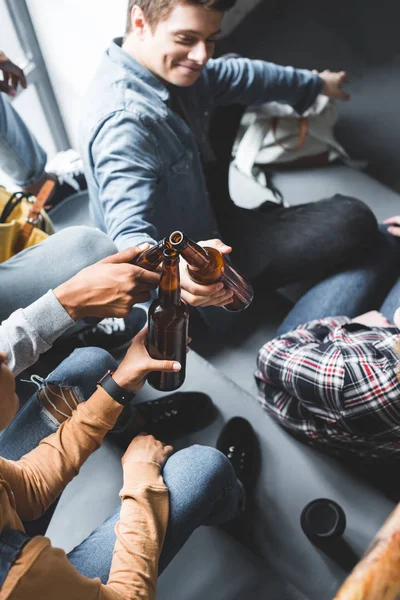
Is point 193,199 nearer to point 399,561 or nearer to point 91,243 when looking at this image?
point 91,243

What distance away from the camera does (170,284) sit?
914mm

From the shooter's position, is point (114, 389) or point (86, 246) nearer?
point (114, 389)

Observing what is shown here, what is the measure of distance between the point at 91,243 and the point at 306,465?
83 cm

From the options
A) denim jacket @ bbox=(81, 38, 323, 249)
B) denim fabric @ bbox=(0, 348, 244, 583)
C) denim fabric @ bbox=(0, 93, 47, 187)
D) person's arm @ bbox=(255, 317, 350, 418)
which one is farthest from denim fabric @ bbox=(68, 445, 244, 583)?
denim fabric @ bbox=(0, 93, 47, 187)

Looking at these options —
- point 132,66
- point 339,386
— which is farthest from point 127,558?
point 132,66

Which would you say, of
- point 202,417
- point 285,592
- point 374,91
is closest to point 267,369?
point 202,417

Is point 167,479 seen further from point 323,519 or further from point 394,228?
point 394,228

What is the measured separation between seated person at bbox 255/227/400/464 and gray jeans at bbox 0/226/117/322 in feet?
1.67

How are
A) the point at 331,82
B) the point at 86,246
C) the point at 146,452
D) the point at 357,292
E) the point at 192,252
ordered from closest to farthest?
the point at 192,252 < the point at 146,452 < the point at 86,246 < the point at 357,292 < the point at 331,82

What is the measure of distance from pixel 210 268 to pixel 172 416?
60 cm

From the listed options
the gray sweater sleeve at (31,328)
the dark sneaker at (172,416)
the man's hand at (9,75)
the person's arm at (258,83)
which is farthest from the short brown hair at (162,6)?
the dark sneaker at (172,416)

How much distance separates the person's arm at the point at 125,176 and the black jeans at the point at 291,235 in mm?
491

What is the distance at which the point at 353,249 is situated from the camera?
5.50 ft

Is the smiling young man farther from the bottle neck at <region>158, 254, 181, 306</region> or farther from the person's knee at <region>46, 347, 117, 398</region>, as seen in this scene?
the person's knee at <region>46, 347, 117, 398</region>
